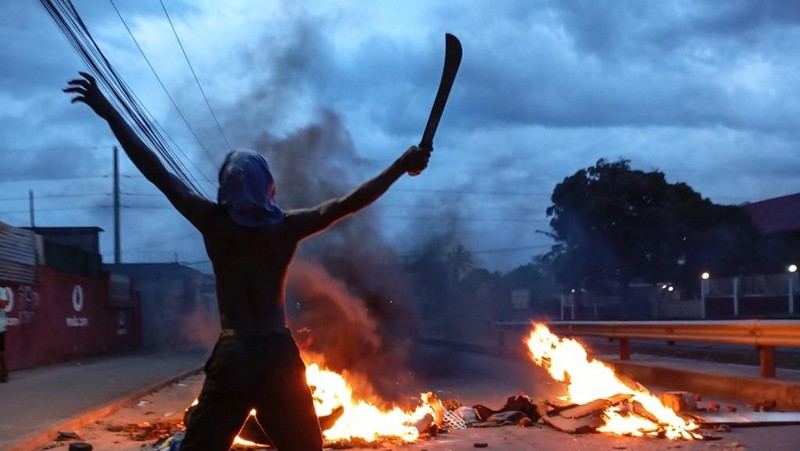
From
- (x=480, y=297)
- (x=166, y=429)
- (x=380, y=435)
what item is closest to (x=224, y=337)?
(x=380, y=435)

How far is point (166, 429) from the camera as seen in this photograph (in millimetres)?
10211

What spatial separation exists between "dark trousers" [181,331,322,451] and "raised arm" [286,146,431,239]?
424mm

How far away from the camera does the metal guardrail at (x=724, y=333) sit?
1098 centimetres

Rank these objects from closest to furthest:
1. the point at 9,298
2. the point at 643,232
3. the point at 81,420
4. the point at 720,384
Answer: the point at 81,420 < the point at 720,384 < the point at 9,298 < the point at 643,232

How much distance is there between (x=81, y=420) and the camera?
37.1ft

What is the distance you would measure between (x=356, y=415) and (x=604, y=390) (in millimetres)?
3083

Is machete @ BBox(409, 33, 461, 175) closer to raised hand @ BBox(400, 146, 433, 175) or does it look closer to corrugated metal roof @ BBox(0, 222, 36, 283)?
raised hand @ BBox(400, 146, 433, 175)

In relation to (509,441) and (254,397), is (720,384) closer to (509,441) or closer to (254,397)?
(509,441)

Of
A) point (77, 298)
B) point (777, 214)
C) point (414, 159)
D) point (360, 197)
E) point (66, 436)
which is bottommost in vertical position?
point (66, 436)

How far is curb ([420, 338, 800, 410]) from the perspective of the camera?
10773 mm

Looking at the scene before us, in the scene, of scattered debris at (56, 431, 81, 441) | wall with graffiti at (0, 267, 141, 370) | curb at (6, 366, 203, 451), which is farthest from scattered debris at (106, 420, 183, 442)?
wall with graffiti at (0, 267, 141, 370)

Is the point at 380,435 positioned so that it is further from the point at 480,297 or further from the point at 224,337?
the point at 480,297

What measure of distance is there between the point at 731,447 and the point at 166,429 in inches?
231

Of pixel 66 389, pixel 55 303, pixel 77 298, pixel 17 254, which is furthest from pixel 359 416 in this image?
pixel 77 298
